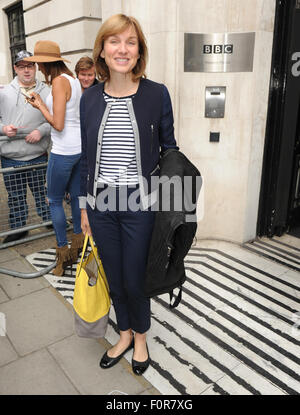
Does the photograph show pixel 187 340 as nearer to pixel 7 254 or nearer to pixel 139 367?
pixel 139 367

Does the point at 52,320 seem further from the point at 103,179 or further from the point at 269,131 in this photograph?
the point at 269,131

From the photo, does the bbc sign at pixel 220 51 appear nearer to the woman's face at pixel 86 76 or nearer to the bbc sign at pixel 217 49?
the bbc sign at pixel 217 49

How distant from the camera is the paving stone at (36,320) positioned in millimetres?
2758

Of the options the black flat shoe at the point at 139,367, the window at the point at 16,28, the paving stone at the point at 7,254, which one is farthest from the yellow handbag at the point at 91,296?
the window at the point at 16,28

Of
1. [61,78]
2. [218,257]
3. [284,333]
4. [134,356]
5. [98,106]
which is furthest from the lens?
[218,257]

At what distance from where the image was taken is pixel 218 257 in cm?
407

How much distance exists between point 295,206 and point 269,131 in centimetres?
120

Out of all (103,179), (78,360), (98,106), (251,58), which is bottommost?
(78,360)

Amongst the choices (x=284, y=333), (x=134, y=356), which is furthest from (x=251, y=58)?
(x=134, y=356)

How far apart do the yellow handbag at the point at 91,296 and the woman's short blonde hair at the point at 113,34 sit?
1.06 m

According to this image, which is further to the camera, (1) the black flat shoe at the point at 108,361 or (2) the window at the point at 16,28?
(2) the window at the point at 16,28

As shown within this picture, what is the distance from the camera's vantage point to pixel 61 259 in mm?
3652

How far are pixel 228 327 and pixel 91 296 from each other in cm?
123

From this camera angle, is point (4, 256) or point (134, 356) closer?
point (134, 356)
